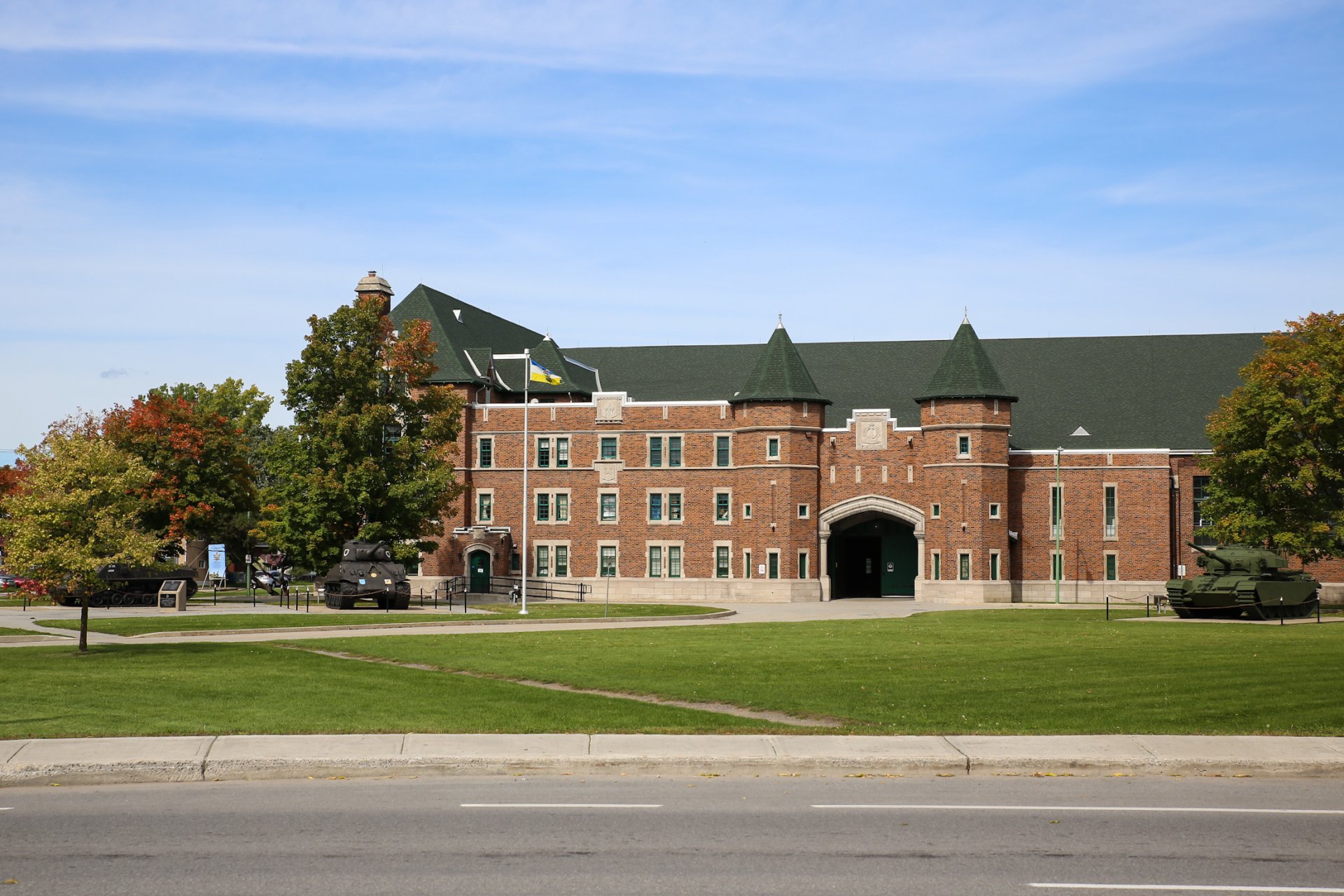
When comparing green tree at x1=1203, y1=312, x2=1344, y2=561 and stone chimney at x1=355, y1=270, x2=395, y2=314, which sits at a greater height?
stone chimney at x1=355, y1=270, x2=395, y2=314

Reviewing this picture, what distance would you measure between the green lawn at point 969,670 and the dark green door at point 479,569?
3236 cm

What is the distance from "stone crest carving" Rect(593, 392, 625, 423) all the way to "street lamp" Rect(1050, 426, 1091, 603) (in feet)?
76.8

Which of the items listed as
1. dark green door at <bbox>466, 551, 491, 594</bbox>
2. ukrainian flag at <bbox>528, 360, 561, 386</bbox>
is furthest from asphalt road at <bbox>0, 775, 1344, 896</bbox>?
dark green door at <bbox>466, 551, 491, 594</bbox>

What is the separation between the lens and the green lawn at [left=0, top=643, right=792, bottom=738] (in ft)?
51.2

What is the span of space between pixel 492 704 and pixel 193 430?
5635 centimetres

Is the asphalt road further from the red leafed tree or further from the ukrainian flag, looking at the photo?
the red leafed tree

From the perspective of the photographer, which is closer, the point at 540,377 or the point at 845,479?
the point at 540,377

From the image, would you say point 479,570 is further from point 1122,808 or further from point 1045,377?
point 1122,808

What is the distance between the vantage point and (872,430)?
6756cm

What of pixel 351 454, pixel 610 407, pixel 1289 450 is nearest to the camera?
pixel 351 454

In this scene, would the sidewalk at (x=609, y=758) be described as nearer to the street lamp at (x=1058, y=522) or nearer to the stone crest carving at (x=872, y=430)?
the street lamp at (x=1058, y=522)

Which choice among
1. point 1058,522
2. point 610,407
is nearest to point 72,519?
point 610,407

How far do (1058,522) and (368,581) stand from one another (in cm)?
3711

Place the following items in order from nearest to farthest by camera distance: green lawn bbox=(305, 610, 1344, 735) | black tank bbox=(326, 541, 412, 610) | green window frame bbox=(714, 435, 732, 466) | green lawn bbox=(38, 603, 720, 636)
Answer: green lawn bbox=(305, 610, 1344, 735), green lawn bbox=(38, 603, 720, 636), black tank bbox=(326, 541, 412, 610), green window frame bbox=(714, 435, 732, 466)
